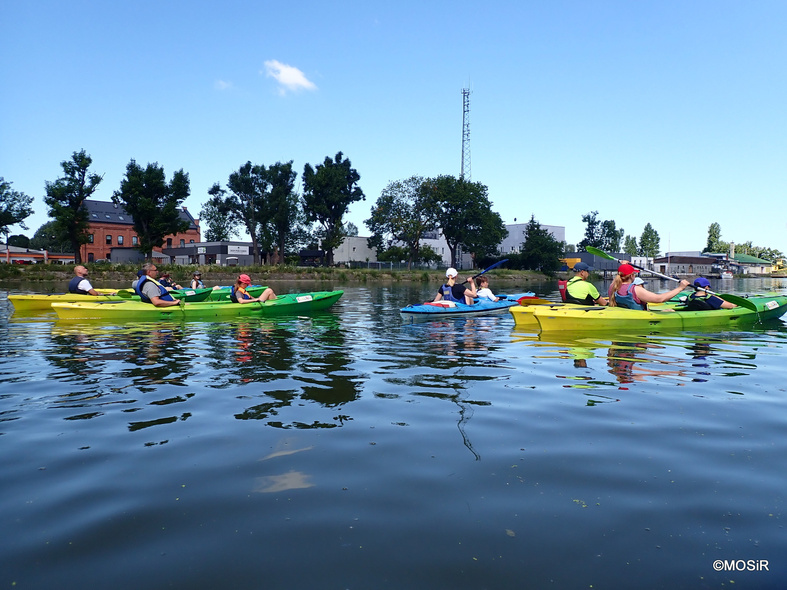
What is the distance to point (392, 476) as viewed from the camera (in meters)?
4.08

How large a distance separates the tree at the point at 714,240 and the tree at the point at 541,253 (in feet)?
223

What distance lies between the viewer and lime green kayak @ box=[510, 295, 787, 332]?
12.0 meters

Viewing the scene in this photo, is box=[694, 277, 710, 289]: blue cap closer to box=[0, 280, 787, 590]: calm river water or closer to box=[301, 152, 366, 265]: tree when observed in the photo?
box=[0, 280, 787, 590]: calm river water

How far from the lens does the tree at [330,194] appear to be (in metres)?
63.6

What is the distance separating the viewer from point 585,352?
9742mm

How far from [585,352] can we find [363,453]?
6.24 meters

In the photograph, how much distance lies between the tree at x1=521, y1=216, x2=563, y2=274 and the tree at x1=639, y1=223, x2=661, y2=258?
210ft

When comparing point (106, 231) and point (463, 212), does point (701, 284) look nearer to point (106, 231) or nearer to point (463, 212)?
point (463, 212)

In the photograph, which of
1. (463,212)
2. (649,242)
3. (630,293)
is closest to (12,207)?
(463,212)

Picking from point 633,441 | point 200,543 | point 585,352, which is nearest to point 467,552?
point 200,543

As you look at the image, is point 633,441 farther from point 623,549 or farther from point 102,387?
point 102,387

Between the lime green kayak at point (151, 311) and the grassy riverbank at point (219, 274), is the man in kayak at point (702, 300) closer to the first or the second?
the lime green kayak at point (151, 311)

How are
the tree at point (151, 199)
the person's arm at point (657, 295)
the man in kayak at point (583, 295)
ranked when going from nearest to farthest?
1. the person's arm at point (657, 295)
2. the man in kayak at point (583, 295)
3. the tree at point (151, 199)

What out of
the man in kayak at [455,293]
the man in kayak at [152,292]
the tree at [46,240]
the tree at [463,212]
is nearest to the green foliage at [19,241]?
the tree at [46,240]
